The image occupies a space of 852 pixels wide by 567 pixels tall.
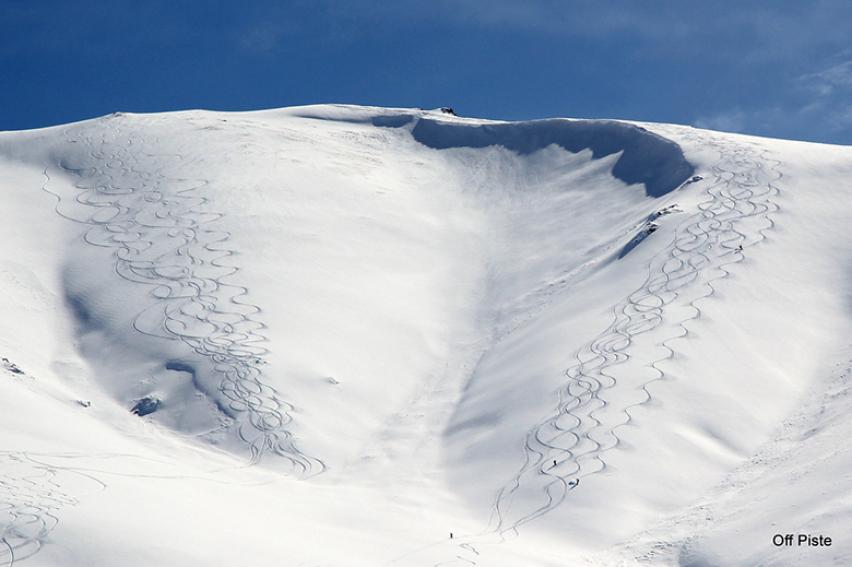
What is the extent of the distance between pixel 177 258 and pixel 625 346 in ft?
47.9

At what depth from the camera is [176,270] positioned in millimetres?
36625

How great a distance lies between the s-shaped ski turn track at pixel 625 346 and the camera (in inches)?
989

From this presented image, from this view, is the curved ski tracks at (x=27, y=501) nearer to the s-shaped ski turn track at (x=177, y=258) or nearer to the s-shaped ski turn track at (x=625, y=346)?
the s-shaped ski turn track at (x=177, y=258)

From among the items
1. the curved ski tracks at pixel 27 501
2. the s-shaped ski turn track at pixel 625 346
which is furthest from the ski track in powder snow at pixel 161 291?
the s-shaped ski turn track at pixel 625 346

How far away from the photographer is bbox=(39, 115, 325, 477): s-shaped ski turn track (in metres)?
29.4

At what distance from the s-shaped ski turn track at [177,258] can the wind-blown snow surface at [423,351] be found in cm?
12

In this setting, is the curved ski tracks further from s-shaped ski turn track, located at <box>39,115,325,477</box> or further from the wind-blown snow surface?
s-shaped ski turn track, located at <box>39,115,325,477</box>

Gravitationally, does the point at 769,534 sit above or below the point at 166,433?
above

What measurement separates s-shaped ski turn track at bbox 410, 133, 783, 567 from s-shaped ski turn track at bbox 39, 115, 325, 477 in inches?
203

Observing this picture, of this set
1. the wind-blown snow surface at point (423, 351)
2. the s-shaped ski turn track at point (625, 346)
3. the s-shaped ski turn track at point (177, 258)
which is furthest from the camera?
the s-shaped ski turn track at point (177, 258)

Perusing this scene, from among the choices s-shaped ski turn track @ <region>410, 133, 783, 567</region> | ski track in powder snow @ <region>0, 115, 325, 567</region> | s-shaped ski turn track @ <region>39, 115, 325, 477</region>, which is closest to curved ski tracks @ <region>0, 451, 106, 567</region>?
ski track in powder snow @ <region>0, 115, 325, 567</region>

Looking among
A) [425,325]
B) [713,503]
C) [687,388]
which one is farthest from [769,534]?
[425,325]

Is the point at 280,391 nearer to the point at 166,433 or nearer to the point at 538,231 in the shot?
the point at 166,433

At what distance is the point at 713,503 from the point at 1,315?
19831 mm
